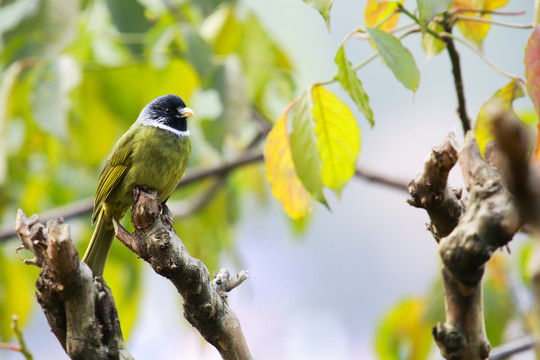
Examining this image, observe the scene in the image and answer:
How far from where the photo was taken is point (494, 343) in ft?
11.1

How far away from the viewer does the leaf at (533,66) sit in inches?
74.7

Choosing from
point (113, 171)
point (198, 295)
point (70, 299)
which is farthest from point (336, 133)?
point (113, 171)

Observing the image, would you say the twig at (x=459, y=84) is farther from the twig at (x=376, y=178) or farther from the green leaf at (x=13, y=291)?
the green leaf at (x=13, y=291)

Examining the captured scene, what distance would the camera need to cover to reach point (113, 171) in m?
3.37

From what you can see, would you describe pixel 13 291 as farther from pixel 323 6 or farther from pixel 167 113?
pixel 323 6

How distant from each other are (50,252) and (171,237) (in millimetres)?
379

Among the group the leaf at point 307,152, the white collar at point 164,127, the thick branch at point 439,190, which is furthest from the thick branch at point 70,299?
the white collar at point 164,127

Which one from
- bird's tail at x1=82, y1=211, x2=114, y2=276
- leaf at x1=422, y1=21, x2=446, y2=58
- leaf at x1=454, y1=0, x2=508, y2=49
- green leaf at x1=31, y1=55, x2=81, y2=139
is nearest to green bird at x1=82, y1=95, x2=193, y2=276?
bird's tail at x1=82, y1=211, x2=114, y2=276

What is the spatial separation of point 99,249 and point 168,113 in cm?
95

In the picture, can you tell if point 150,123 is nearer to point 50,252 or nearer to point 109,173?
point 109,173

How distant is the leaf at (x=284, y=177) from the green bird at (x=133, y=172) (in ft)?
3.47

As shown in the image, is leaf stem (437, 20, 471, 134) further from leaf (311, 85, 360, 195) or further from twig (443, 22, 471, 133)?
leaf (311, 85, 360, 195)

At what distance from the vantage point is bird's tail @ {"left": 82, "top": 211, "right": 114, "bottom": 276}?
3.22m

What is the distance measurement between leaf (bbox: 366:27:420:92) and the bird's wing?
1.77 meters
